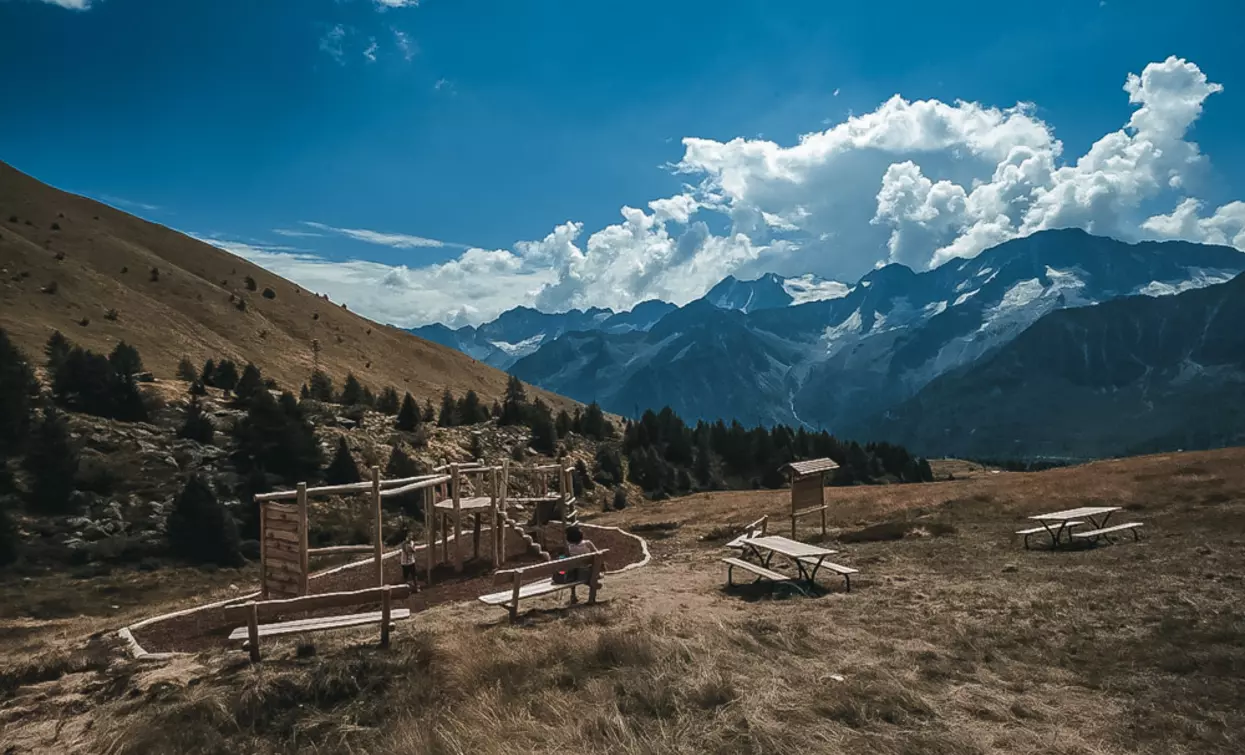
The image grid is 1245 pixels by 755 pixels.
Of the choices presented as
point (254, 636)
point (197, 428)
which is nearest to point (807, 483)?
point (254, 636)

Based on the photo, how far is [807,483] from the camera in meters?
24.2

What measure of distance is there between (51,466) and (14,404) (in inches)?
184

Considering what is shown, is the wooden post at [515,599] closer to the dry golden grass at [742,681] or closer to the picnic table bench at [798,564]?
the dry golden grass at [742,681]

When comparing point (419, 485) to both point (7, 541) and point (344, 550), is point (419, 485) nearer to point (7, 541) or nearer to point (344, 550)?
point (344, 550)

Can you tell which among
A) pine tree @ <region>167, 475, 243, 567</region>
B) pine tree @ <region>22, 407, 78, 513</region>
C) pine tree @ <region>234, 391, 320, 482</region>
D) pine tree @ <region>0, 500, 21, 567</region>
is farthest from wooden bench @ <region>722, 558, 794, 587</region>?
pine tree @ <region>22, 407, 78, 513</region>

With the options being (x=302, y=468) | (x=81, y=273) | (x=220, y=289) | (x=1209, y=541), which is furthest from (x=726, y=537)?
(x=220, y=289)

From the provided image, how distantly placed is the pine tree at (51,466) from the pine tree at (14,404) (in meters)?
0.73

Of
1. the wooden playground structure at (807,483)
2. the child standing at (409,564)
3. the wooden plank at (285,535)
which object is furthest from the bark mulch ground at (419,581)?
the wooden playground structure at (807,483)

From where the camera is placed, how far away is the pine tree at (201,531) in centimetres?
2670

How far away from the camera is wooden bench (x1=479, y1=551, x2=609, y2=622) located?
1321 cm

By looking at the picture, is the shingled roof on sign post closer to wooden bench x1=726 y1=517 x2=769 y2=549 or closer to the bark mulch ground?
wooden bench x1=726 y1=517 x2=769 y2=549

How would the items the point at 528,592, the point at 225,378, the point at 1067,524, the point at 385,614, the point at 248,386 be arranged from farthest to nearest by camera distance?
1. the point at 225,378
2. the point at 248,386
3. the point at 1067,524
4. the point at 528,592
5. the point at 385,614

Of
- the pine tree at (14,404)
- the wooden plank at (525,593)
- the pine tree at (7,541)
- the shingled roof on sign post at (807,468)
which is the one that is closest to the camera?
the wooden plank at (525,593)

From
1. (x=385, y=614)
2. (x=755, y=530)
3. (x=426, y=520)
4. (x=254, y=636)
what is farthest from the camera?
(x=755, y=530)
